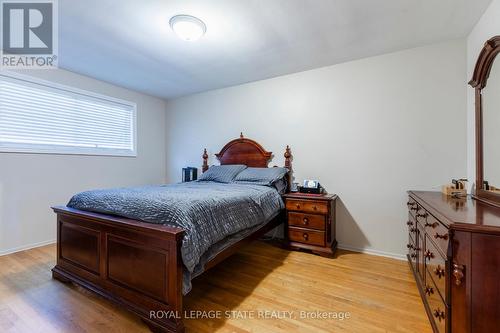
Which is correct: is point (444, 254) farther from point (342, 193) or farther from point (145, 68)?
point (145, 68)

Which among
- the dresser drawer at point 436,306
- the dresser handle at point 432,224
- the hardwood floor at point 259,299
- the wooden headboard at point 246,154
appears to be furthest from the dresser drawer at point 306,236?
the dresser handle at point 432,224

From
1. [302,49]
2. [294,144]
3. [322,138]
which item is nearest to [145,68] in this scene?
[302,49]

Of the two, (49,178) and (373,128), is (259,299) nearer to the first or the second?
(373,128)

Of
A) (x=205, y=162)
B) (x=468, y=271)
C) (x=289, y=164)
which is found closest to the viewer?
(x=468, y=271)

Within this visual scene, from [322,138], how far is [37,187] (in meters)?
3.73

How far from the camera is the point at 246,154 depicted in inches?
143

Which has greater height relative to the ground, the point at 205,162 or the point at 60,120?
the point at 60,120

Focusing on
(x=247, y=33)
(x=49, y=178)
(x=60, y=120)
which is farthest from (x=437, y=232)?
(x=60, y=120)

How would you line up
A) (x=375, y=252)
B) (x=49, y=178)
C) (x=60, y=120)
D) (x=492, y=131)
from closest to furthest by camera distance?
1. (x=492, y=131)
2. (x=375, y=252)
3. (x=49, y=178)
4. (x=60, y=120)

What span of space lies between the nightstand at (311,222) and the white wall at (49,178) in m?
2.82

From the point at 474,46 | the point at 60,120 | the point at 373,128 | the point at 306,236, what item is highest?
the point at 474,46

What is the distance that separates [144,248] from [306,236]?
74.1 inches

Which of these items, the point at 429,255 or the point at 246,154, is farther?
the point at 246,154

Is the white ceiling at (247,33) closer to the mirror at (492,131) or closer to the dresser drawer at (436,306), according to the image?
the mirror at (492,131)
